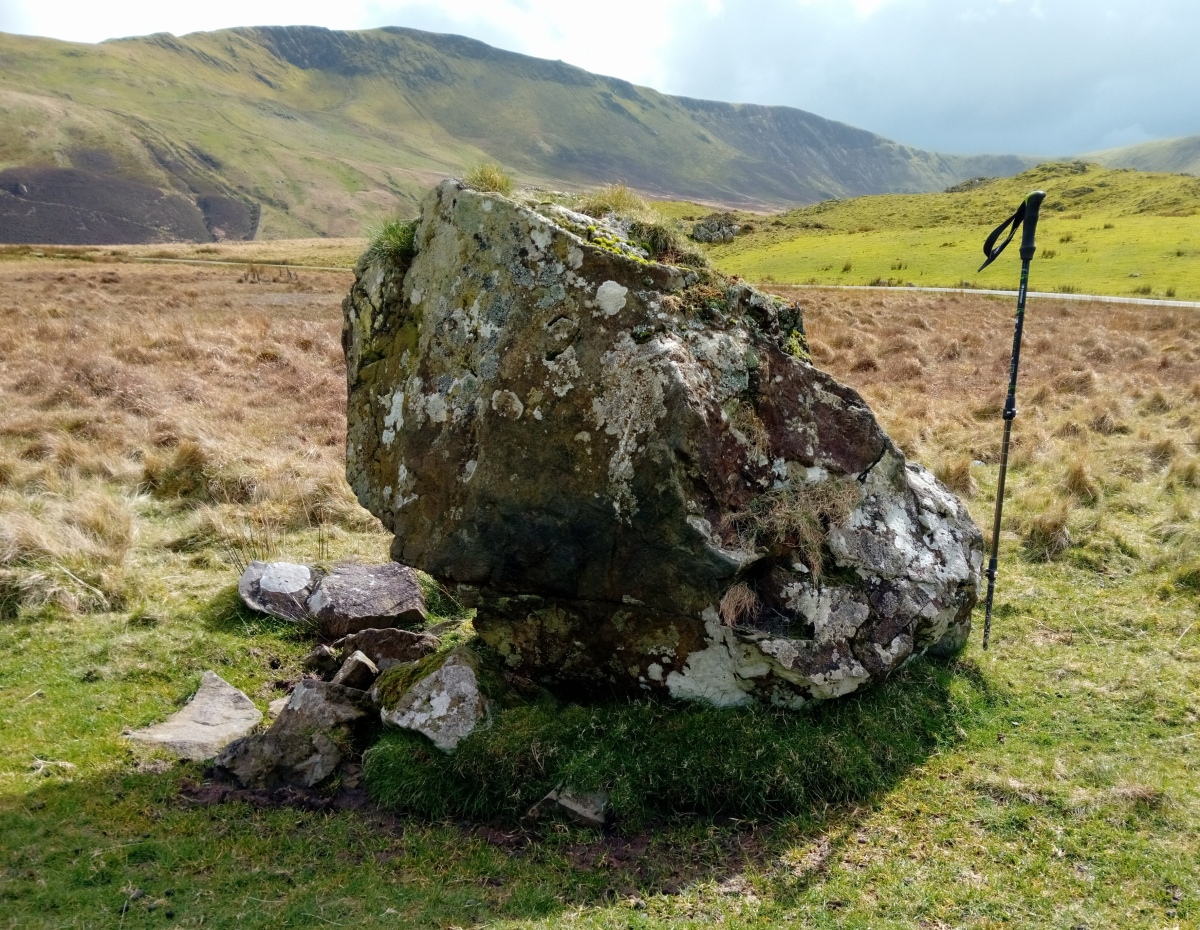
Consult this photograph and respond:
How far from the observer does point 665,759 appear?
6102 millimetres

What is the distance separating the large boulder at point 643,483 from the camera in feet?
20.8

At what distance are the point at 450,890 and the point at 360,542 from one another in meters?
7.01

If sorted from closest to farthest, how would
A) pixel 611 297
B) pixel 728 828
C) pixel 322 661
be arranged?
pixel 728 828, pixel 611 297, pixel 322 661

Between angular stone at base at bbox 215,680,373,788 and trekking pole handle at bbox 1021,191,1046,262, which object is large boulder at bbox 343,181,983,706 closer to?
angular stone at base at bbox 215,680,373,788

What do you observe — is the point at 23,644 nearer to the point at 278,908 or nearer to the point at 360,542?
the point at 360,542

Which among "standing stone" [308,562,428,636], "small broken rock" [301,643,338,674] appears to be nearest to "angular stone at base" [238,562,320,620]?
"standing stone" [308,562,428,636]

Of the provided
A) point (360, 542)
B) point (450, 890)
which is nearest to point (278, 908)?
point (450, 890)

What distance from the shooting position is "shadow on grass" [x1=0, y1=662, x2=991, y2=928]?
5.02 meters

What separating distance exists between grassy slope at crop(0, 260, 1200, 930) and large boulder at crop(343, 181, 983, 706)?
0.90 metres

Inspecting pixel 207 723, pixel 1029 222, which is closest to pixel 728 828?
pixel 207 723

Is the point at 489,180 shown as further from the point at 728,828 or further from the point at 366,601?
the point at 728,828

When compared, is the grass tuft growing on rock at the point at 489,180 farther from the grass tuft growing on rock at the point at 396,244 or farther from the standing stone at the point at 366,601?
the standing stone at the point at 366,601

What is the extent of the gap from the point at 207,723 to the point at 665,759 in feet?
14.4

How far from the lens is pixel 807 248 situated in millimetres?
65625
